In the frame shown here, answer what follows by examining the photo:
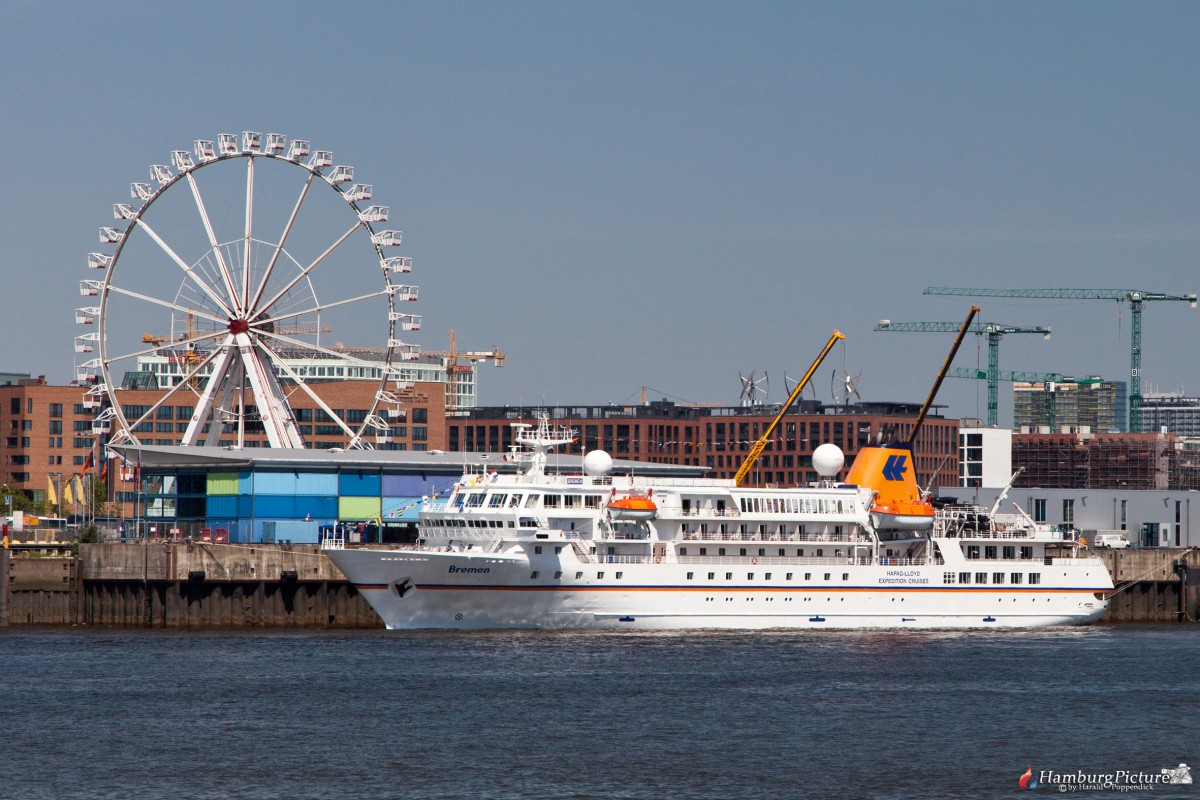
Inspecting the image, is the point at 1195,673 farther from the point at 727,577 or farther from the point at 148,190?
the point at 148,190

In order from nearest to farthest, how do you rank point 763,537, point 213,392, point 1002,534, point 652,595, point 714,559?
point 652,595, point 714,559, point 763,537, point 1002,534, point 213,392

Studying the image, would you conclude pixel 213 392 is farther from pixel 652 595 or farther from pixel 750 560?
pixel 750 560

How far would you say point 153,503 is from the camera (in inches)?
3738

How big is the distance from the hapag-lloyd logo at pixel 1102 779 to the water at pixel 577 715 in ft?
1.60

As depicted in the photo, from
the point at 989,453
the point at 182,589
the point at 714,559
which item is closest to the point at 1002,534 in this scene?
the point at 714,559

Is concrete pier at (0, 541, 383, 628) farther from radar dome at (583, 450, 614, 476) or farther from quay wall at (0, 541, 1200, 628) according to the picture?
radar dome at (583, 450, 614, 476)

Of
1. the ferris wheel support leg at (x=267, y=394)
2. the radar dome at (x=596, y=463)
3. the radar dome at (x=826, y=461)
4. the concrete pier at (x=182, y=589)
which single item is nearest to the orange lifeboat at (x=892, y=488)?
the radar dome at (x=826, y=461)

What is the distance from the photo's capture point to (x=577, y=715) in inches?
2051

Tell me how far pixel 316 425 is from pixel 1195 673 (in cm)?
10397

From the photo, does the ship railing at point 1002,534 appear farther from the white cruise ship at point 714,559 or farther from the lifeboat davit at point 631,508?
the lifeboat davit at point 631,508

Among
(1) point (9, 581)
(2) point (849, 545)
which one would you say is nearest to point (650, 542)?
(2) point (849, 545)

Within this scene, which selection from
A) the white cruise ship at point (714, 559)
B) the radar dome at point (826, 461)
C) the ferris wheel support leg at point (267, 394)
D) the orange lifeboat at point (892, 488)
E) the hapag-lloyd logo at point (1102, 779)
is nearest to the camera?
the hapag-lloyd logo at point (1102, 779)

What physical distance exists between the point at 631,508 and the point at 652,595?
3.59m

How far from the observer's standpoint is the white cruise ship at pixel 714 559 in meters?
71.1
